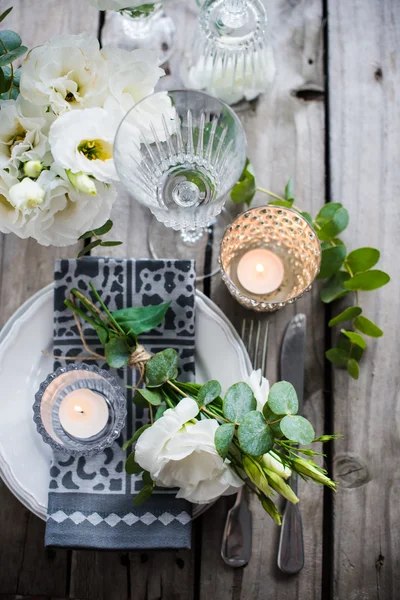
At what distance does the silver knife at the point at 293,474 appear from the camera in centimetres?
83

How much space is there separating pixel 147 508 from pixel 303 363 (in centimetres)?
32

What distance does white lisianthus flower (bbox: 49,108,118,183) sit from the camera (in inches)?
18.7

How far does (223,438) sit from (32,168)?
1.15 feet

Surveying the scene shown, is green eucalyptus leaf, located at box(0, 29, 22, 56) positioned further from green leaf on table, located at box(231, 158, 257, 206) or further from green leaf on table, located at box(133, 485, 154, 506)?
green leaf on table, located at box(133, 485, 154, 506)

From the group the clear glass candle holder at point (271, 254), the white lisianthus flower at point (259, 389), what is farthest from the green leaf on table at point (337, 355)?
the white lisianthus flower at point (259, 389)

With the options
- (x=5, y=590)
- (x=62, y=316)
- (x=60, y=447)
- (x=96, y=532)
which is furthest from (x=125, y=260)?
(x=5, y=590)

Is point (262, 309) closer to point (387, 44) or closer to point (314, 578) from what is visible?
point (314, 578)

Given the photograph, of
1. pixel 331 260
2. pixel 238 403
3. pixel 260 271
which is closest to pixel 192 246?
pixel 260 271

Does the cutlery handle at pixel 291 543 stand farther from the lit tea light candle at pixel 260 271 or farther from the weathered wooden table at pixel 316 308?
the lit tea light candle at pixel 260 271

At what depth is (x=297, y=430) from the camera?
0.60 m

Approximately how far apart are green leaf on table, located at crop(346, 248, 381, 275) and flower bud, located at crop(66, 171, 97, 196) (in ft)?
1.66

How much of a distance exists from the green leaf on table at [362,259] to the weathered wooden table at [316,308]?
0.24ft

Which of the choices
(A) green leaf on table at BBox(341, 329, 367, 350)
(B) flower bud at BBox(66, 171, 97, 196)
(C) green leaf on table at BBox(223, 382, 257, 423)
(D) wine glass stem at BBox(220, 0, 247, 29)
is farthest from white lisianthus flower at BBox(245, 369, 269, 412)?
(D) wine glass stem at BBox(220, 0, 247, 29)

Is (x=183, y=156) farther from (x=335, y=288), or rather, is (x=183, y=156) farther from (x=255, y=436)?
(x=255, y=436)
